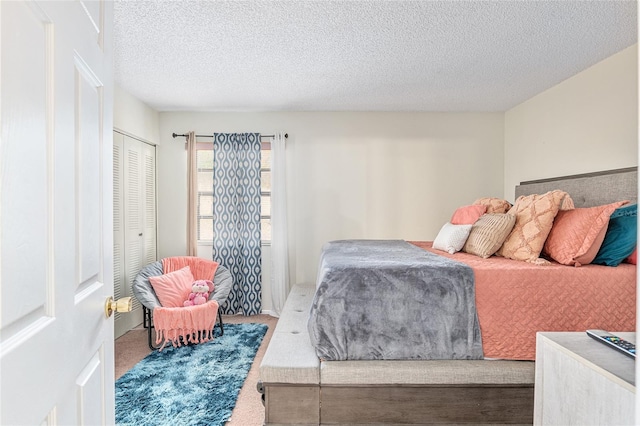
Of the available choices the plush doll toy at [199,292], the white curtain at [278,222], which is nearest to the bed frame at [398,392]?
the plush doll toy at [199,292]

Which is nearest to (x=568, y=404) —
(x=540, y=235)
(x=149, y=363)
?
(x=540, y=235)

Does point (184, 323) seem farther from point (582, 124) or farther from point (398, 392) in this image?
point (582, 124)

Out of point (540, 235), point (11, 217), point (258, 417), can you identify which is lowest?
point (258, 417)

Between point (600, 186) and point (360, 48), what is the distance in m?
2.11

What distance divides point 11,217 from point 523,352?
226 cm

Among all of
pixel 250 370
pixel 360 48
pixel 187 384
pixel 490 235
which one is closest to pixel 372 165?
pixel 360 48

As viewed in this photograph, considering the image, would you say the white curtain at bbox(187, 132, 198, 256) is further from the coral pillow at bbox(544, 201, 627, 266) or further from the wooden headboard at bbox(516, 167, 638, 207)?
the wooden headboard at bbox(516, 167, 638, 207)

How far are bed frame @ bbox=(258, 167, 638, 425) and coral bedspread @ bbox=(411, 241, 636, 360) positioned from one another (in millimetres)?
135

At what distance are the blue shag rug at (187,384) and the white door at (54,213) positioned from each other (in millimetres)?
1404

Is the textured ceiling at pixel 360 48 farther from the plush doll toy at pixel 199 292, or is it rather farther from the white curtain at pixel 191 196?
the plush doll toy at pixel 199 292

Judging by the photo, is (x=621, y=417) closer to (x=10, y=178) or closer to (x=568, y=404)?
(x=568, y=404)

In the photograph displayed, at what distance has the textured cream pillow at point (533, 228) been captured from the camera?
7.57 feet

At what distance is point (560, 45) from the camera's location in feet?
8.30

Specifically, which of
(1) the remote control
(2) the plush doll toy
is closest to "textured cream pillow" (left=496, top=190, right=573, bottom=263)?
(1) the remote control
